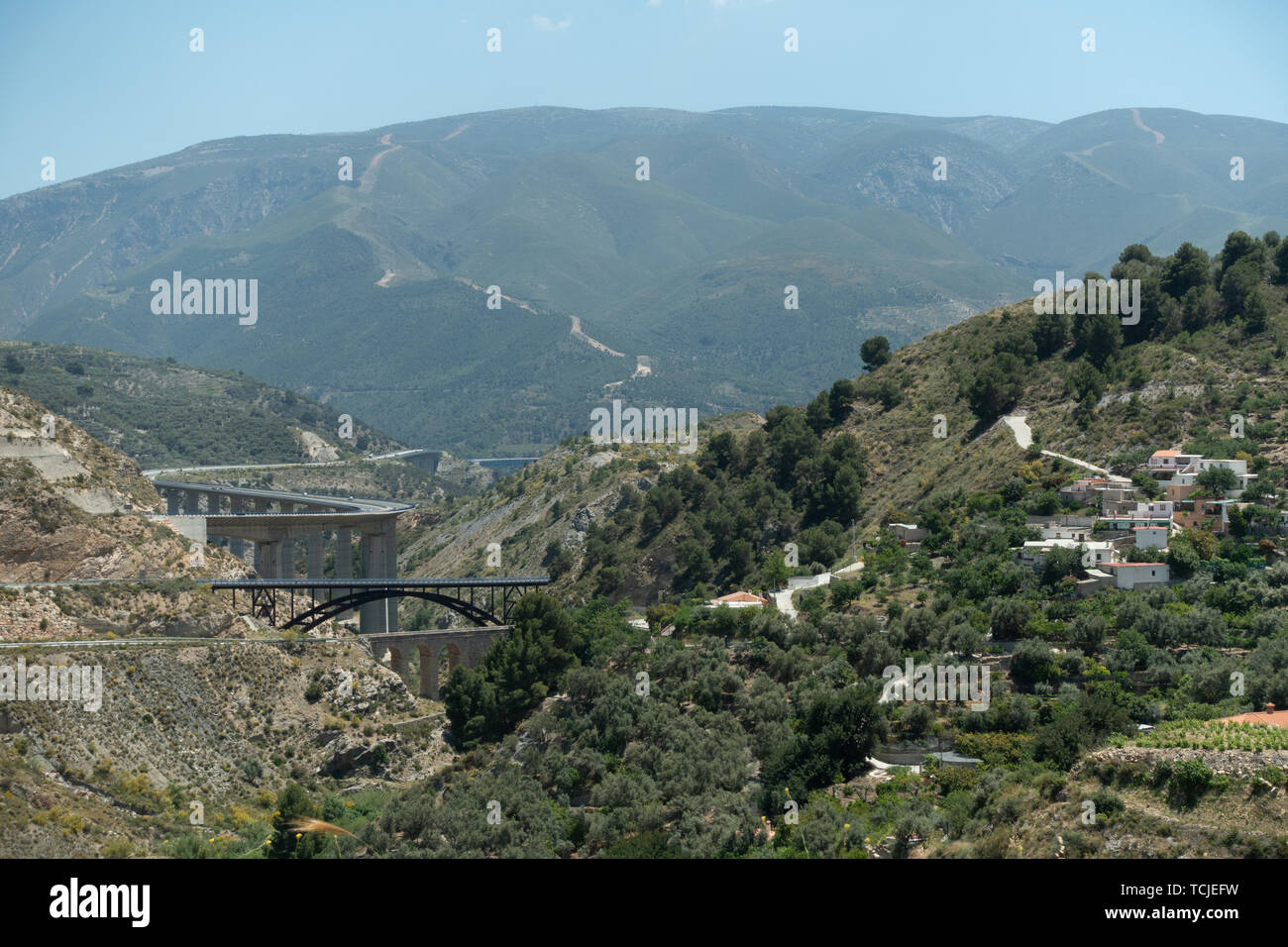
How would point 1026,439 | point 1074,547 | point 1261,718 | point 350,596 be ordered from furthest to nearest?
point 1026,439
point 350,596
point 1074,547
point 1261,718

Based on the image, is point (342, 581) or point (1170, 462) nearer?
point (1170, 462)

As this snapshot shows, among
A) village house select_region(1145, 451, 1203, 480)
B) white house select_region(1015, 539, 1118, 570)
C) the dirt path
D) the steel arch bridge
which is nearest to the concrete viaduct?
the steel arch bridge

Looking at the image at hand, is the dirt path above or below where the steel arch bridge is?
above

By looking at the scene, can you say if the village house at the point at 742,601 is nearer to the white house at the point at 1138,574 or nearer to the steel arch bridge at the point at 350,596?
the steel arch bridge at the point at 350,596

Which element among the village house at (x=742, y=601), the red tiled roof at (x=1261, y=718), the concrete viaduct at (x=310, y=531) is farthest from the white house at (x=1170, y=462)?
the concrete viaduct at (x=310, y=531)

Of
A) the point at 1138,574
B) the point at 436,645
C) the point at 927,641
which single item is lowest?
the point at 436,645

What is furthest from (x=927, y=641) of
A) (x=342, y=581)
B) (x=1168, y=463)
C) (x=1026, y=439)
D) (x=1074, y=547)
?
(x=342, y=581)

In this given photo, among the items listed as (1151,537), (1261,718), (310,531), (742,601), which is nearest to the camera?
(1261,718)

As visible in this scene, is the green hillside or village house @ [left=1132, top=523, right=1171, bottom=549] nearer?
the green hillside

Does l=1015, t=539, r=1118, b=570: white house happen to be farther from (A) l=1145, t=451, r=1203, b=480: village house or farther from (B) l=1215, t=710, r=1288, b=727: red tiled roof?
(B) l=1215, t=710, r=1288, b=727: red tiled roof

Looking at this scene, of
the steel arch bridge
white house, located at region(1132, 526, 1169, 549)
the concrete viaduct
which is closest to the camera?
white house, located at region(1132, 526, 1169, 549)

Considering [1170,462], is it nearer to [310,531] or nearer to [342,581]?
[342,581]
